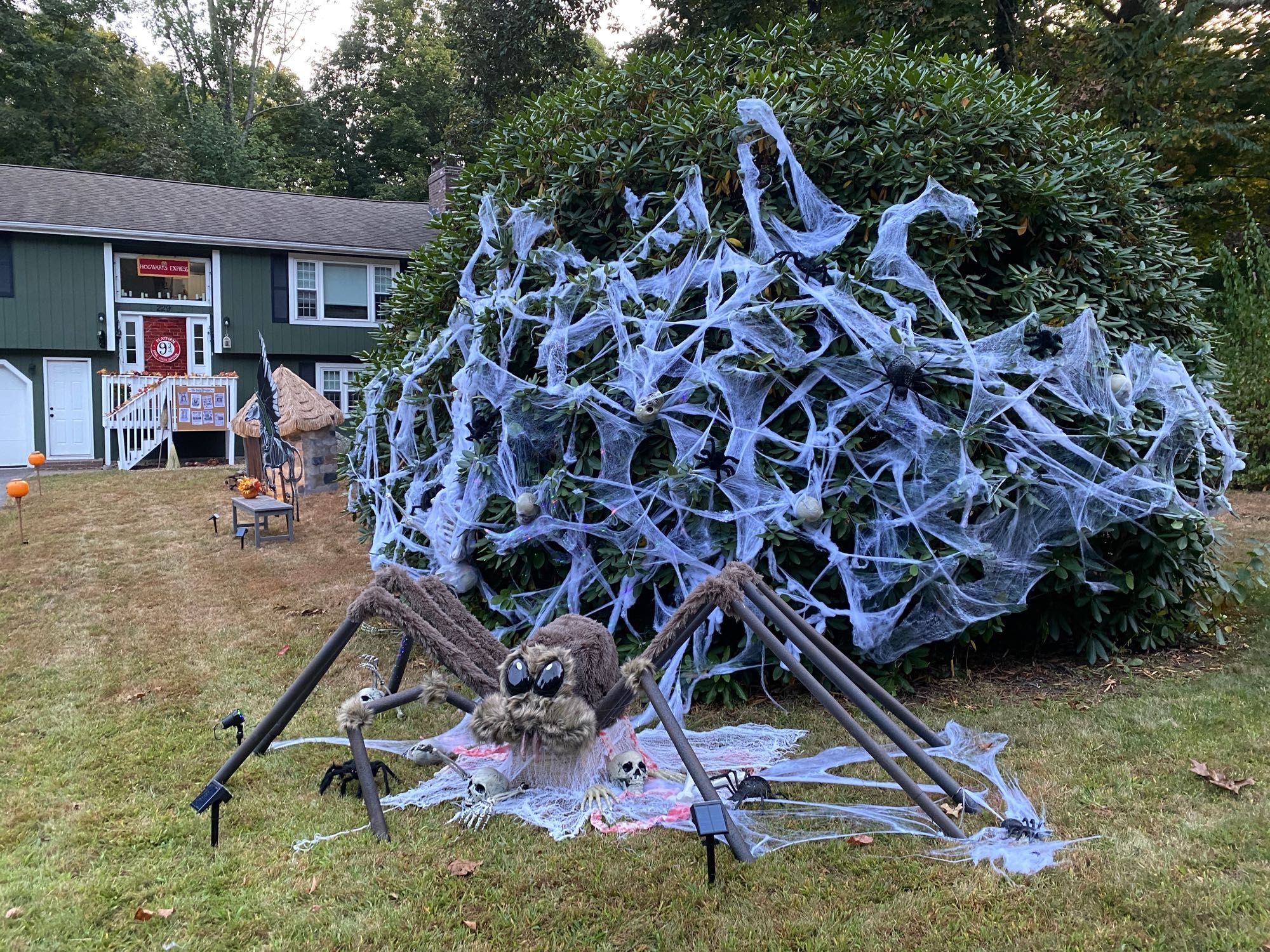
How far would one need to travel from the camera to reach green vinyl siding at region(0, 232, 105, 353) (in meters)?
18.8

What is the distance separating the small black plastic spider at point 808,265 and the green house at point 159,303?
15.7 metres

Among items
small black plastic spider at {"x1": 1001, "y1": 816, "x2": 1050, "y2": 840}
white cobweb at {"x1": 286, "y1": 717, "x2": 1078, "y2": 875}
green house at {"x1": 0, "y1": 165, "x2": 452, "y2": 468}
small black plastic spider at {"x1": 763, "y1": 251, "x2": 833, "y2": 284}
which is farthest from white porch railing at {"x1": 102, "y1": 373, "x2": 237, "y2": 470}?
small black plastic spider at {"x1": 1001, "y1": 816, "x2": 1050, "y2": 840}

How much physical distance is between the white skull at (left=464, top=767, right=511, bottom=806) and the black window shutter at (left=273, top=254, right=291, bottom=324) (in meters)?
20.0

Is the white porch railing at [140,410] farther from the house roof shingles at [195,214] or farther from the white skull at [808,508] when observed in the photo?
the white skull at [808,508]

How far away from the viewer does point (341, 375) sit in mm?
22188

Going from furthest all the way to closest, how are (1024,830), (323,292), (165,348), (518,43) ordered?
(323,292) < (165,348) < (518,43) < (1024,830)

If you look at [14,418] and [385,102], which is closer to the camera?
[14,418]

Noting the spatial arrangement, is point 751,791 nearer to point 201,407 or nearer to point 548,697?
point 548,697

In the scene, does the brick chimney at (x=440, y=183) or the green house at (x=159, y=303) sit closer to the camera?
the brick chimney at (x=440, y=183)

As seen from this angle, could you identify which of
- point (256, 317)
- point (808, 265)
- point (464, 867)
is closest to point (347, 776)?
point (464, 867)

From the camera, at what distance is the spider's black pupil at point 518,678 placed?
130 inches

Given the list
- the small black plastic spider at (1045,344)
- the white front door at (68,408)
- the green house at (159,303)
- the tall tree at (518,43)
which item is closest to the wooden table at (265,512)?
the small black plastic spider at (1045,344)

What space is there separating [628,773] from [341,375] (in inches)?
803

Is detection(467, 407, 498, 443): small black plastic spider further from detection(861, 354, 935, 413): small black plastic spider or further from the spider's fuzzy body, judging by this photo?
detection(861, 354, 935, 413): small black plastic spider
